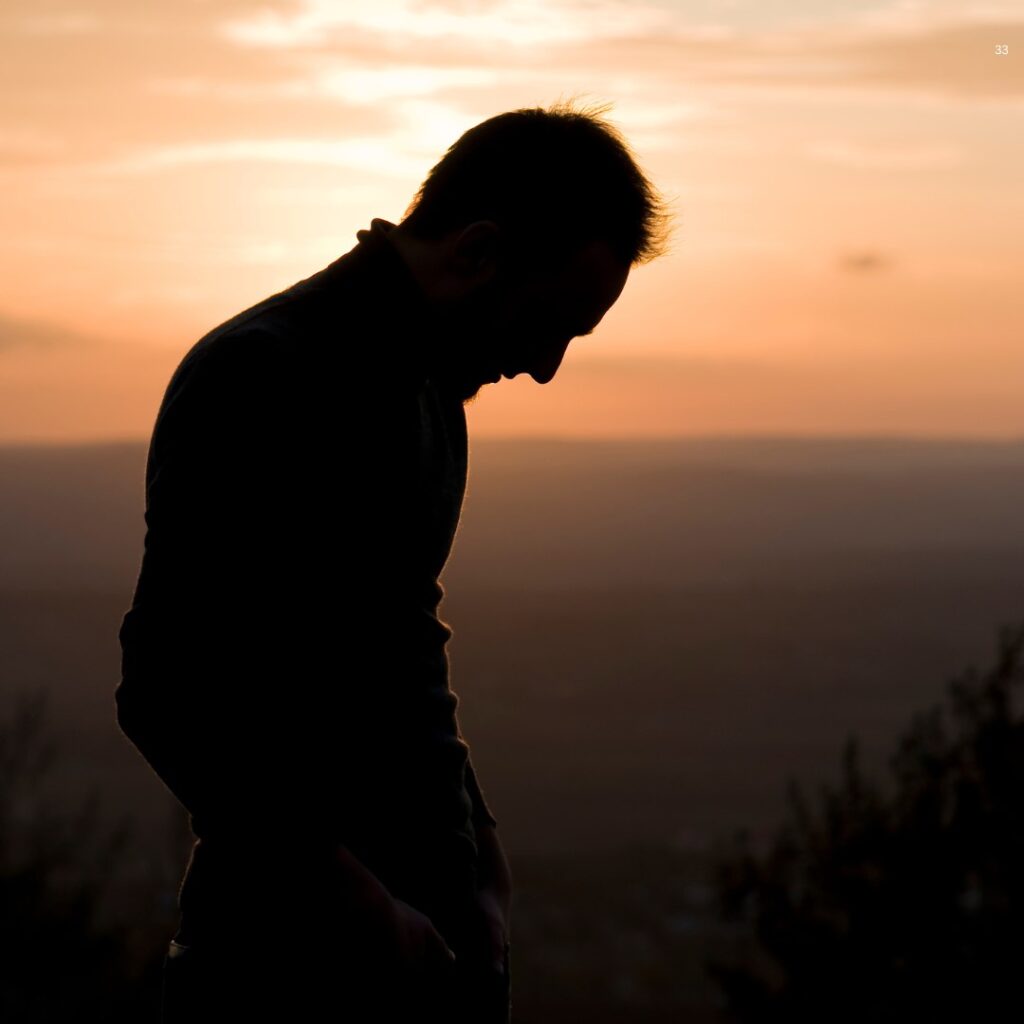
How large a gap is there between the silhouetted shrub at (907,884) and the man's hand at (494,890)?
492cm

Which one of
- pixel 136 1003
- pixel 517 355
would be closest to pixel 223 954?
pixel 517 355

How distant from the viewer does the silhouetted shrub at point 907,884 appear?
22.0ft

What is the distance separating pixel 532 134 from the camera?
1997mm

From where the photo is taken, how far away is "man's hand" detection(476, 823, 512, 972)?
7.12 feet

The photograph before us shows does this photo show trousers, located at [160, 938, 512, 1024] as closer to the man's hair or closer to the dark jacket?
the dark jacket

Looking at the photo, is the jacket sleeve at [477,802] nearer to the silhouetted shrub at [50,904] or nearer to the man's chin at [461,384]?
the man's chin at [461,384]

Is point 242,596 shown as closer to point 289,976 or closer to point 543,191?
point 289,976

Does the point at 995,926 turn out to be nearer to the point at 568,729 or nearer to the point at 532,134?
the point at 532,134

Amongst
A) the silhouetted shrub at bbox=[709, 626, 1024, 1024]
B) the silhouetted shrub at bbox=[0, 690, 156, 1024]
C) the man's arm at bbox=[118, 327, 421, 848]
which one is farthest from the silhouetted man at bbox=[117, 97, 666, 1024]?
the silhouetted shrub at bbox=[0, 690, 156, 1024]

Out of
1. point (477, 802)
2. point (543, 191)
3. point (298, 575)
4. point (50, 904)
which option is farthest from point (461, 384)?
point (50, 904)

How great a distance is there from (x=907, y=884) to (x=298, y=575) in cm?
591

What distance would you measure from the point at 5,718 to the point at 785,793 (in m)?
4.34

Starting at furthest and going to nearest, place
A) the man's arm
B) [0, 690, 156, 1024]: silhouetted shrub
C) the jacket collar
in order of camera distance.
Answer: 1. [0, 690, 156, 1024]: silhouetted shrub
2. the jacket collar
3. the man's arm

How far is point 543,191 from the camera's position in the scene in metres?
1.93
